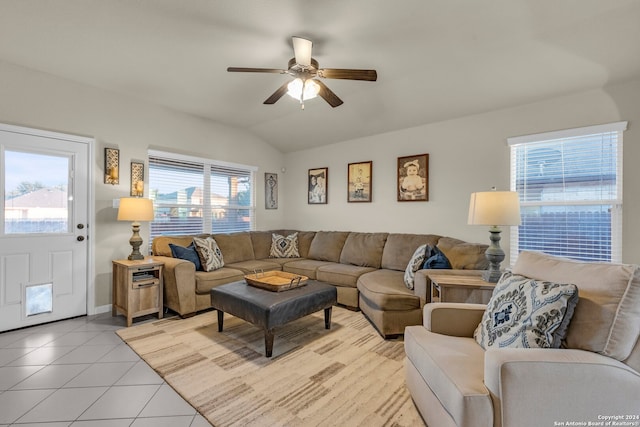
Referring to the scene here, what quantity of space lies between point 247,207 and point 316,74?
3.22 m

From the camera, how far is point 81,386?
2035 millimetres

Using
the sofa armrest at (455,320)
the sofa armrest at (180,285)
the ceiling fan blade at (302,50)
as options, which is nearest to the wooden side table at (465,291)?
the sofa armrest at (455,320)

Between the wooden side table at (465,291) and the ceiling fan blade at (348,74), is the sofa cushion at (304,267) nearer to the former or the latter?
the wooden side table at (465,291)

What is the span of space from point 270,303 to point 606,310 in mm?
2058

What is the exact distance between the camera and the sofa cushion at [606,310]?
124 centimetres

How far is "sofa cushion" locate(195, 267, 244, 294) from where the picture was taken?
3457 millimetres

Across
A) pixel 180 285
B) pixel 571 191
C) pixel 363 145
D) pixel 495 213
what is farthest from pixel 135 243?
pixel 571 191

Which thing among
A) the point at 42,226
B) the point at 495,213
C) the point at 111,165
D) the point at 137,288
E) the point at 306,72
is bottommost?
the point at 137,288

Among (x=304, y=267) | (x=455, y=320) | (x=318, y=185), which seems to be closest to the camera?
(x=455, y=320)

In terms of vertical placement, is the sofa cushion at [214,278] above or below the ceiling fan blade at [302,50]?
below

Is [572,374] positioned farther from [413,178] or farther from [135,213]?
[135,213]

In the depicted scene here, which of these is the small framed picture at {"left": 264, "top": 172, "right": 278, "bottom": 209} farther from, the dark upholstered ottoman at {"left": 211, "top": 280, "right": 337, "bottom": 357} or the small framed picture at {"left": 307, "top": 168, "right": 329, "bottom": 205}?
the dark upholstered ottoman at {"left": 211, "top": 280, "right": 337, "bottom": 357}

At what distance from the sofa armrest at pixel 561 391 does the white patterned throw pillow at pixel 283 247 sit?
154 inches

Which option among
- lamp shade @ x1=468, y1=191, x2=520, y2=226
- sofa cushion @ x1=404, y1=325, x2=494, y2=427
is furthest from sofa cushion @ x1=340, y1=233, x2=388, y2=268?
sofa cushion @ x1=404, y1=325, x2=494, y2=427
